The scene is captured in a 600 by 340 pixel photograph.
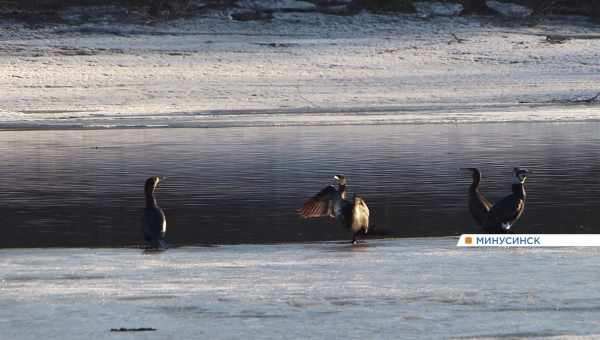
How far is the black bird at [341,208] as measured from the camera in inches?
399

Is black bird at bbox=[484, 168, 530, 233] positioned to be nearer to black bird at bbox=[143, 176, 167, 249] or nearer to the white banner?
the white banner

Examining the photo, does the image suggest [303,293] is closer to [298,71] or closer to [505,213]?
[505,213]

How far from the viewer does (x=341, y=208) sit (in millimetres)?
10258

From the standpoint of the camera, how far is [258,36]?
38094mm

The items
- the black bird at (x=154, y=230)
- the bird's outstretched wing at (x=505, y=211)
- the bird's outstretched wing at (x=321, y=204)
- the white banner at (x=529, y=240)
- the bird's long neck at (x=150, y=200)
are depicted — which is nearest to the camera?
the white banner at (x=529, y=240)

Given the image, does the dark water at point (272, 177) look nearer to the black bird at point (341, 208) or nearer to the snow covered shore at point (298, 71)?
the black bird at point (341, 208)

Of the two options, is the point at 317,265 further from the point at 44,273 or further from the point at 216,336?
the point at 216,336

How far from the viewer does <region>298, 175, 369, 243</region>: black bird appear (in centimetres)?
Result: 1012

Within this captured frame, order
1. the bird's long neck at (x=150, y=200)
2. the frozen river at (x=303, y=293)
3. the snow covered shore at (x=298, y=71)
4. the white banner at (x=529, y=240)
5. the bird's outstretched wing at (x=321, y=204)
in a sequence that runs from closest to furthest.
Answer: the frozen river at (x=303, y=293) < the white banner at (x=529, y=240) < the bird's long neck at (x=150, y=200) < the bird's outstretched wing at (x=321, y=204) < the snow covered shore at (x=298, y=71)

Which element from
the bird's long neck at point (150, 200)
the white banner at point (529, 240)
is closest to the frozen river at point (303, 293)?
the white banner at point (529, 240)

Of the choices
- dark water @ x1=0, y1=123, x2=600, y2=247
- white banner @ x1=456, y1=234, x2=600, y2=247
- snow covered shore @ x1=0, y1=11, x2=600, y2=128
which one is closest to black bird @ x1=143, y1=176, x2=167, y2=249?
dark water @ x1=0, y1=123, x2=600, y2=247

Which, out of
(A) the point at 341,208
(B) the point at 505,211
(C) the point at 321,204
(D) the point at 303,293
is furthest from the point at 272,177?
(D) the point at 303,293

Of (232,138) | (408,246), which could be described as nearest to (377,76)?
(232,138)

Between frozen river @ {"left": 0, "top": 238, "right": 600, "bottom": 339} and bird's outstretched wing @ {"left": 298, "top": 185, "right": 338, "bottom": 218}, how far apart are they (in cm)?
61
